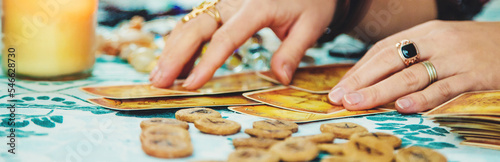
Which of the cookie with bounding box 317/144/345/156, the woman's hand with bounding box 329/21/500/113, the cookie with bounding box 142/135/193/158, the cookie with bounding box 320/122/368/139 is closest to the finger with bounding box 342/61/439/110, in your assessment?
the woman's hand with bounding box 329/21/500/113

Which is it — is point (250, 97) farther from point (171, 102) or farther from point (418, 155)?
point (418, 155)

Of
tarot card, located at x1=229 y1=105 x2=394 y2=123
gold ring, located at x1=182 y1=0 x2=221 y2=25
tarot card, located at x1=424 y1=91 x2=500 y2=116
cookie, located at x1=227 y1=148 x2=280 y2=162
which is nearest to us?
cookie, located at x1=227 y1=148 x2=280 y2=162

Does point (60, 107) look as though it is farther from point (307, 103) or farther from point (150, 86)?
point (307, 103)

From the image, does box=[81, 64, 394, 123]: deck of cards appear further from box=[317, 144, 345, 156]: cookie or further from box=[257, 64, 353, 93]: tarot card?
box=[317, 144, 345, 156]: cookie

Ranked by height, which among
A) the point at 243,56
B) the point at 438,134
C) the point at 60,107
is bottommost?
the point at 438,134

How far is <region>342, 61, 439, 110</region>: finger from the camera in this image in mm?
688

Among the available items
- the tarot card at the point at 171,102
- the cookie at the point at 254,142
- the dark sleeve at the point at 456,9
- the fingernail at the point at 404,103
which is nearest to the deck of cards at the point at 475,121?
the fingernail at the point at 404,103

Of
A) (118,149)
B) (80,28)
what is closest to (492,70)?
(118,149)

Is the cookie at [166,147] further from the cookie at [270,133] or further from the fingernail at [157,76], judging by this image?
the fingernail at [157,76]

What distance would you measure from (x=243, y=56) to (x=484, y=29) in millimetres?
627

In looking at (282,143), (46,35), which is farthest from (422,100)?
(46,35)

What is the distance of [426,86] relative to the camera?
2.45 ft

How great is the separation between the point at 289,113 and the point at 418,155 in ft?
0.79

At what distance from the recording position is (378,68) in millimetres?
762
